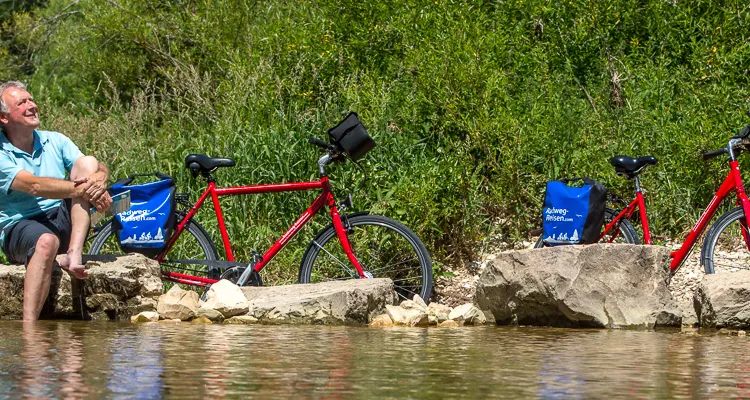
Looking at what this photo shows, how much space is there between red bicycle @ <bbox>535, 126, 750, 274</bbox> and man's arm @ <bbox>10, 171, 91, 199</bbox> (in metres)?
3.55

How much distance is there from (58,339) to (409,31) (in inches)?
258

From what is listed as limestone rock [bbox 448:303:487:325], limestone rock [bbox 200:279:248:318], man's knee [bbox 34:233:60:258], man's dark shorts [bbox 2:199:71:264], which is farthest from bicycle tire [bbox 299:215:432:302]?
man's knee [bbox 34:233:60:258]

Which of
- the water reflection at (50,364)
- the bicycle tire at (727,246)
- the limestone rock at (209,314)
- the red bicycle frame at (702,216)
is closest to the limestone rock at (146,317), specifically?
the limestone rock at (209,314)

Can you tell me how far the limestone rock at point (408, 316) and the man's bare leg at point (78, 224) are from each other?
6.79ft

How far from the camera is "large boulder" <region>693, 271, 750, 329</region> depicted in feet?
23.6

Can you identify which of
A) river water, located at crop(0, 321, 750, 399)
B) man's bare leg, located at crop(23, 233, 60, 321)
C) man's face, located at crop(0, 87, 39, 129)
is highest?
man's face, located at crop(0, 87, 39, 129)

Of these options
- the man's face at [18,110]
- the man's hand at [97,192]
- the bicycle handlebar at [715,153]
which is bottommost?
the man's hand at [97,192]

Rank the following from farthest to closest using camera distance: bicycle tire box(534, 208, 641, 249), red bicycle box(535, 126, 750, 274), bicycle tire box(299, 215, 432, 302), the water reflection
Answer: bicycle tire box(534, 208, 641, 249) < red bicycle box(535, 126, 750, 274) < bicycle tire box(299, 215, 432, 302) < the water reflection

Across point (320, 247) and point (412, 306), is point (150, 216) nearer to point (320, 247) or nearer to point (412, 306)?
point (320, 247)

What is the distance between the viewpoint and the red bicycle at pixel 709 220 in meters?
8.44

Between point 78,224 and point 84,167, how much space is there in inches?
16.0

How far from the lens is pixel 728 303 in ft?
23.6

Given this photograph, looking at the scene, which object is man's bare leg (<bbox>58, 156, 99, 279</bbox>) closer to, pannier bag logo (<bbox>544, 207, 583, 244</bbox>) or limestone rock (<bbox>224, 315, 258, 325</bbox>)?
limestone rock (<bbox>224, 315, 258, 325</bbox>)

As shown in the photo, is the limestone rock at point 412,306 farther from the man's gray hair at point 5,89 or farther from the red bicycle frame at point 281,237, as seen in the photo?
the man's gray hair at point 5,89
